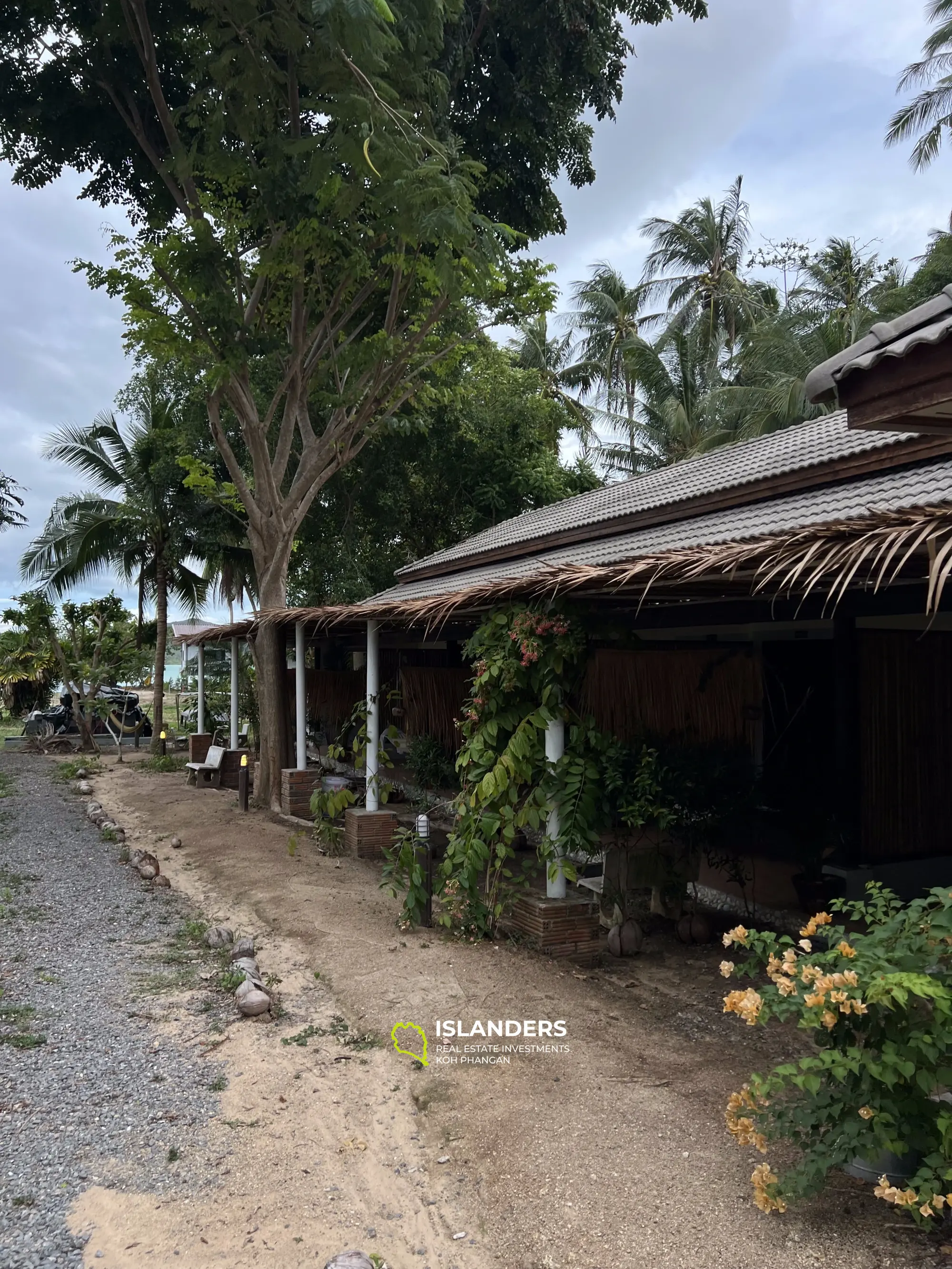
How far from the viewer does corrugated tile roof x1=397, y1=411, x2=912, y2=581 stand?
7312 millimetres

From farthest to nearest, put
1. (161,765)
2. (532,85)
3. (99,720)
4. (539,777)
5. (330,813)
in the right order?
(99,720) → (161,765) → (532,85) → (330,813) → (539,777)

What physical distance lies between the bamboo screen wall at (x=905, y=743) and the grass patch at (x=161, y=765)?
46.5 ft

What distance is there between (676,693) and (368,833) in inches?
162

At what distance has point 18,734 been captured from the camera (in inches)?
1005

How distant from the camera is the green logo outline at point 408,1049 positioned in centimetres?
469

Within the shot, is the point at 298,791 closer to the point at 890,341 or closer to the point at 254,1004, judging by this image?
the point at 254,1004

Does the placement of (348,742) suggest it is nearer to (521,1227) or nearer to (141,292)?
(141,292)

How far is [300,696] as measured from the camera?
38.5 ft

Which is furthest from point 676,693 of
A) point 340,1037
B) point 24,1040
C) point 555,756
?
point 24,1040

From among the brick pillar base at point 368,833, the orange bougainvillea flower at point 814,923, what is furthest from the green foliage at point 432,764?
the orange bougainvillea flower at point 814,923

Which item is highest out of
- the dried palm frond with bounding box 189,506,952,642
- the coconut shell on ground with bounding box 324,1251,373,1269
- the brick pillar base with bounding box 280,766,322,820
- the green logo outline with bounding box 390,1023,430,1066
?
the dried palm frond with bounding box 189,506,952,642

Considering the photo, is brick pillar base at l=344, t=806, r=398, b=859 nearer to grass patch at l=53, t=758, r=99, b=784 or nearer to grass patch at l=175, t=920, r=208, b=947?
grass patch at l=175, t=920, r=208, b=947

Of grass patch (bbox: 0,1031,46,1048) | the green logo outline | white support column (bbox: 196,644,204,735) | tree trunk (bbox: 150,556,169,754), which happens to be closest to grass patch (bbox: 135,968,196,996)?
grass patch (bbox: 0,1031,46,1048)

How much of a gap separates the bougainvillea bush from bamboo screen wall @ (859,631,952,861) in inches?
154
